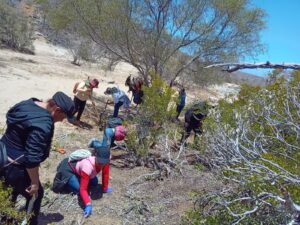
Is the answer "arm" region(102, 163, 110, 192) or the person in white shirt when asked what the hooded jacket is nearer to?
"arm" region(102, 163, 110, 192)

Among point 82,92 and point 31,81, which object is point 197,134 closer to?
point 82,92

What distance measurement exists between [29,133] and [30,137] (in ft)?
0.15

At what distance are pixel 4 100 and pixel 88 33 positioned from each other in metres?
3.14

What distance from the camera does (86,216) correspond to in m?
4.54

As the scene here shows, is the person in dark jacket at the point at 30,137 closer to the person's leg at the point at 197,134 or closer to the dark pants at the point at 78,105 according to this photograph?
the person's leg at the point at 197,134

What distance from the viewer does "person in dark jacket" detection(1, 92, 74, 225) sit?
312cm

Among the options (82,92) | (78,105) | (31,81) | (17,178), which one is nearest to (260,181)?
(17,178)

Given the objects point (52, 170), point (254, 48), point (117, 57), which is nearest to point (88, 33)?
point (117, 57)

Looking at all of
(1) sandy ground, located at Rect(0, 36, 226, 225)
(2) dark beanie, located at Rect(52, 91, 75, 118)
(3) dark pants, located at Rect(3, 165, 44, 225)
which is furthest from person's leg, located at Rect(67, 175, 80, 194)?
(2) dark beanie, located at Rect(52, 91, 75, 118)

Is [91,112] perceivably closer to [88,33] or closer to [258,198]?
[88,33]

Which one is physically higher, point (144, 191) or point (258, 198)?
point (258, 198)

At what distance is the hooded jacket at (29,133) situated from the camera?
311cm

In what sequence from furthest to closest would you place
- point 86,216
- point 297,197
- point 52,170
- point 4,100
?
point 4,100 → point 52,170 → point 86,216 → point 297,197

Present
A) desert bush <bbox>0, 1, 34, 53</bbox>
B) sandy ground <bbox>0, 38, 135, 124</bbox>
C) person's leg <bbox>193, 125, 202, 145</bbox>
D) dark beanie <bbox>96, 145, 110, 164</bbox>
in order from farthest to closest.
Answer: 1. desert bush <bbox>0, 1, 34, 53</bbox>
2. sandy ground <bbox>0, 38, 135, 124</bbox>
3. person's leg <bbox>193, 125, 202, 145</bbox>
4. dark beanie <bbox>96, 145, 110, 164</bbox>
